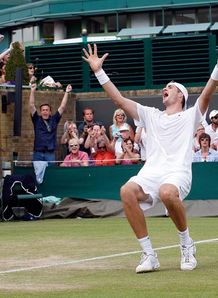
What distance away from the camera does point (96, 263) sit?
10.7m

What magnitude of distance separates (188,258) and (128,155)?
10.1 metres

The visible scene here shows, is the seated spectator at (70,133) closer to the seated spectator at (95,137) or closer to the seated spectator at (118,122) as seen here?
the seated spectator at (95,137)

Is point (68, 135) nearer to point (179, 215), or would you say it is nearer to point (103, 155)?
point (103, 155)

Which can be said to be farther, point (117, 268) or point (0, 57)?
point (0, 57)

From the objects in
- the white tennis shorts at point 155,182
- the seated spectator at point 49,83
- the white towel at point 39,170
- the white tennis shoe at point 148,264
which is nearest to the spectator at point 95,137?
the white towel at point 39,170

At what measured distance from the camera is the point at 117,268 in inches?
404

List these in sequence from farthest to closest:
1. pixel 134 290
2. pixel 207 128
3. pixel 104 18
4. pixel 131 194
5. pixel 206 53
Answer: pixel 104 18 < pixel 206 53 < pixel 207 128 < pixel 131 194 < pixel 134 290

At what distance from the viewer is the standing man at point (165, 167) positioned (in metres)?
10.1

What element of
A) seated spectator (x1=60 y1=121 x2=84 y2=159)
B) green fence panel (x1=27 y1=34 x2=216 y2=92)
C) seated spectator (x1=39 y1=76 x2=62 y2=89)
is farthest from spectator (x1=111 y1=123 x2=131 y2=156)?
green fence panel (x1=27 y1=34 x2=216 y2=92)

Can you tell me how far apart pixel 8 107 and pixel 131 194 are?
11.8m

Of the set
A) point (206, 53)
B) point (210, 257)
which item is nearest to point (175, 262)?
point (210, 257)

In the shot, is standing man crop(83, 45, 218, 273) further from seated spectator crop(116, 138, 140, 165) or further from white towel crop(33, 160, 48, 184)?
white towel crop(33, 160, 48, 184)

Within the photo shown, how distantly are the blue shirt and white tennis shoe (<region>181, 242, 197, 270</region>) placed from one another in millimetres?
10809

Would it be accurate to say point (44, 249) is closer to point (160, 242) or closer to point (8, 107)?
point (160, 242)
